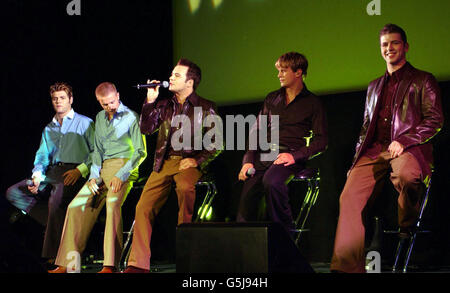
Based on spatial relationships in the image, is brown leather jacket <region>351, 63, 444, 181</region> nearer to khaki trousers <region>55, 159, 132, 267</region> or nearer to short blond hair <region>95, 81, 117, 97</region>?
khaki trousers <region>55, 159, 132, 267</region>

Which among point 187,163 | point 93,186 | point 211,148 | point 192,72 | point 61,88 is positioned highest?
point 192,72

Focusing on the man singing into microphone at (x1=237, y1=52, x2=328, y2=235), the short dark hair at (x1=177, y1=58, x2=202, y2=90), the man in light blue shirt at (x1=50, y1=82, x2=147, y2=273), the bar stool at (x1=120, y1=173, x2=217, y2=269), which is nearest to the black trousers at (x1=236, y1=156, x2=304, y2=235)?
the man singing into microphone at (x1=237, y1=52, x2=328, y2=235)

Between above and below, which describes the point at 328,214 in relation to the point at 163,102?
below

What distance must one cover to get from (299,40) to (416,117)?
1670mm

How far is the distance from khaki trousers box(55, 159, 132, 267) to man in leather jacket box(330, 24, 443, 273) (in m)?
1.72

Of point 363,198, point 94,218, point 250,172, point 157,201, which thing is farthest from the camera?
point 94,218

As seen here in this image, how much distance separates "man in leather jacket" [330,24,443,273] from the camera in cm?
339

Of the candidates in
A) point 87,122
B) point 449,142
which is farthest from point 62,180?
point 449,142

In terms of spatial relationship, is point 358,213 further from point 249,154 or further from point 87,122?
point 87,122

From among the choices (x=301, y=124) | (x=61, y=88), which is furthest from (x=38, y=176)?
(x=301, y=124)

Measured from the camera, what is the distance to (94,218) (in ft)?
15.0

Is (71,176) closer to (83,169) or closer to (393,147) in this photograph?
(83,169)
